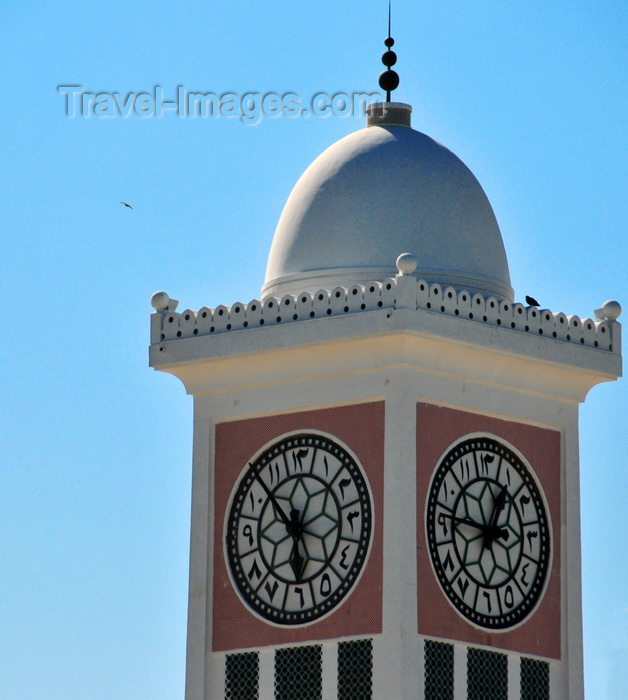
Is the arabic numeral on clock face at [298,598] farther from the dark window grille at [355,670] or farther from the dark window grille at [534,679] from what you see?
the dark window grille at [534,679]

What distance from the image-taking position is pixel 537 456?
3931cm

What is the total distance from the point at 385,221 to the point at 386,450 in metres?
3.00

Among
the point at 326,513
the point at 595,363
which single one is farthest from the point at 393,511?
the point at 595,363

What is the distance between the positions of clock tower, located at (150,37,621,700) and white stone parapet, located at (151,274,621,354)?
3cm

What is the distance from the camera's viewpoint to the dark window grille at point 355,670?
3722 cm

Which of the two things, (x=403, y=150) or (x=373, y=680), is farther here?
(x=403, y=150)

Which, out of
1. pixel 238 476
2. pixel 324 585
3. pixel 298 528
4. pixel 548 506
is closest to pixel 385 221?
pixel 238 476

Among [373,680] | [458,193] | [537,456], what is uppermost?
[458,193]

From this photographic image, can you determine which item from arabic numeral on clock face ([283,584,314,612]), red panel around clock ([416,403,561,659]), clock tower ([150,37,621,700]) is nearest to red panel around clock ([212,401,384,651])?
clock tower ([150,37,621,700])

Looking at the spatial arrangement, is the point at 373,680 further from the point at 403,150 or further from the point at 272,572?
the point at 403,150

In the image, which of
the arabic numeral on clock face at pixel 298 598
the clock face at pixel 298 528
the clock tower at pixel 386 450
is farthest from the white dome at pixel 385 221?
the arabic numeral on clock face at pixel 298 598

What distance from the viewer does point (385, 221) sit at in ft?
128

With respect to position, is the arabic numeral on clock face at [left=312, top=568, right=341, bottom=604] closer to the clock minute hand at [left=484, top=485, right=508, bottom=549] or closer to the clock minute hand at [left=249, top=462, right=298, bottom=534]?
the clock minute hand at [left=249, top=462, right=298, bottom=534]

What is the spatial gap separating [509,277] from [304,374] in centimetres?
310
